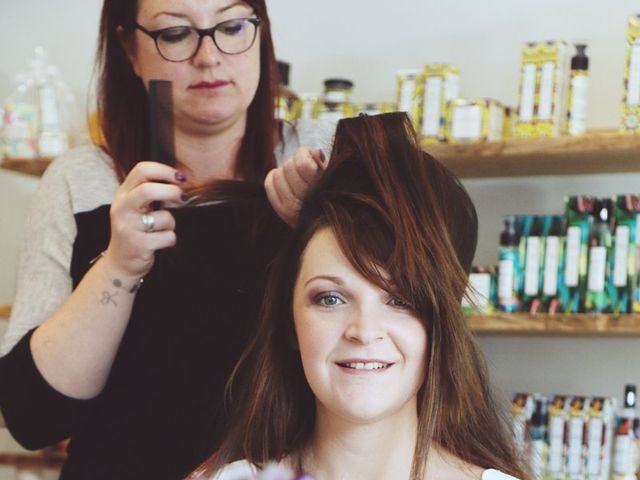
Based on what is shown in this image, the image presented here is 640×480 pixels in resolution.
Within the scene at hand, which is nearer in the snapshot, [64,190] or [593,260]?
[64,190]

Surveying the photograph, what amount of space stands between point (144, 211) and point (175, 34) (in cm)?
33

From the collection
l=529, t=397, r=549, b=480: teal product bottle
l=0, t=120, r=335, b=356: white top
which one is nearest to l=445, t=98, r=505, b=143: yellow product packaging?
l=529, t=397, r=549, b=480: teal product bottle

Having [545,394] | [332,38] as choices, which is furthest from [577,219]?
[332,38]

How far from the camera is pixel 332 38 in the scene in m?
3.02

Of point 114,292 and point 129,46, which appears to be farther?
point 129,46

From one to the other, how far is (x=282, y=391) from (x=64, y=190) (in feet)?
1.50

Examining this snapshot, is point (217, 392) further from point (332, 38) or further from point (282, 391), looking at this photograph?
point (332, 38)

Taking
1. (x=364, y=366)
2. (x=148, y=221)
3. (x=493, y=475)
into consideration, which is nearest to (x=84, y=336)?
(x=148, y=221)

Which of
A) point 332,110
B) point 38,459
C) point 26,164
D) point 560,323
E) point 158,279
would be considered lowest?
point 38,459

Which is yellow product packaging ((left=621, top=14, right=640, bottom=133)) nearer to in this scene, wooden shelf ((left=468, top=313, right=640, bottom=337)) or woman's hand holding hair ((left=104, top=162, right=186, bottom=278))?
wooden shelf ((left=468, top=313, right=640, bottom=337))

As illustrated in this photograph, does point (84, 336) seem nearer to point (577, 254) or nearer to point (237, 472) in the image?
point (237, 472)

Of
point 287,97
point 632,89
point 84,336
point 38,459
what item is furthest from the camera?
point 38,459

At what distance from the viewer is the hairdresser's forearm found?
129 centimetres

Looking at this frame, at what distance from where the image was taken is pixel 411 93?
2.61 m
